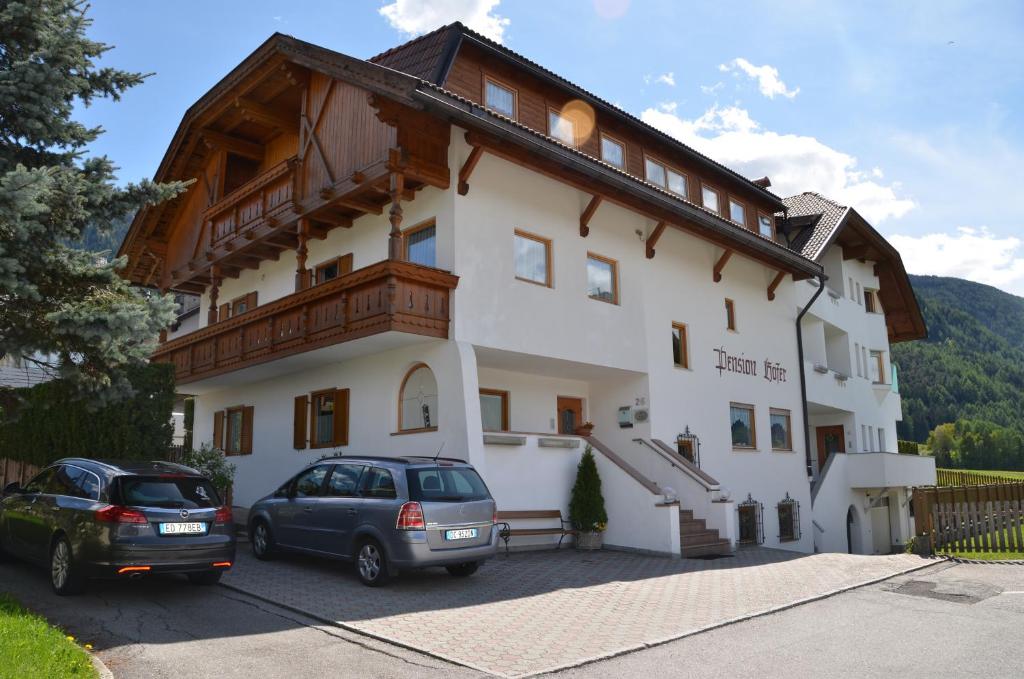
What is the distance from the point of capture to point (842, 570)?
13.5 metres

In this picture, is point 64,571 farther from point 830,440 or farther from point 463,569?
point 830,440

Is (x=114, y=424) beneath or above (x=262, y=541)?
above

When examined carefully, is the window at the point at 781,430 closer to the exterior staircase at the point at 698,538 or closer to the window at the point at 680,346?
the window at the point at 680,346

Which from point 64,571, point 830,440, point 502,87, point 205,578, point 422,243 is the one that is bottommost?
point 205,578

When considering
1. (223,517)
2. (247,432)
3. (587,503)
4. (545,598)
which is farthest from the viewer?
(247,432)

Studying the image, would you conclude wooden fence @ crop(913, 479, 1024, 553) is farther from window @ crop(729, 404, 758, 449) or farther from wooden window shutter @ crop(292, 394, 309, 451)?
wooden window shutter @ crop(292, 394, 309, 451)

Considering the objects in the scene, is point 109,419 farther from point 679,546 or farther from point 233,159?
point 679,546

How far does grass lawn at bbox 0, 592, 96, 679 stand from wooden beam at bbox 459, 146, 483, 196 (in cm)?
972

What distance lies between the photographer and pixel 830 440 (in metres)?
29.0

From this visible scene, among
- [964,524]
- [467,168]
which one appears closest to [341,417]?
[467,168]

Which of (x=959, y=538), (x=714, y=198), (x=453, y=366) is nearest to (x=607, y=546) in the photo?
(x=453, y=366)

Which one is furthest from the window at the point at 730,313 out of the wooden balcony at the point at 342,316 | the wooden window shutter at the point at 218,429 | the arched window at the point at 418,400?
the wooden window shutter at the point at 218,429

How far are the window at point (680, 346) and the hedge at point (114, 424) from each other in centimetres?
1147

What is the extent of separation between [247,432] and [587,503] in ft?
31.4
